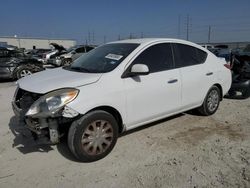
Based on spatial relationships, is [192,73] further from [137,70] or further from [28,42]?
[28,42]

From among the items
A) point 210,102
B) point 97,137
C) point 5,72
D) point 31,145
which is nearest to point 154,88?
point 97,137

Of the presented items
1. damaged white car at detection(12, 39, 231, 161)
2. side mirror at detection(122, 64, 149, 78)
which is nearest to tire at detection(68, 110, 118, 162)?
damaged white car at detection(12, 39, 231, 161)

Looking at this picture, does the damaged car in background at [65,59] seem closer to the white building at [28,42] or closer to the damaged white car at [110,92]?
the damaged white car at [110,92]

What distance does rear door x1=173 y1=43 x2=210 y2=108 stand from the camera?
451cm

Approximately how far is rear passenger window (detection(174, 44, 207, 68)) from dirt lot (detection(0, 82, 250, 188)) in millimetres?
1245

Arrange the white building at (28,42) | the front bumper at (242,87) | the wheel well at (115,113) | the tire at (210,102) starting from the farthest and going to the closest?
the white building at (28,42), the front bumper at (242,87), the tire at (210,102), the wheel well at (115,113)

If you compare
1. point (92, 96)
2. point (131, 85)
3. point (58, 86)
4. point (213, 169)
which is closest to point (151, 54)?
point (131, 85)

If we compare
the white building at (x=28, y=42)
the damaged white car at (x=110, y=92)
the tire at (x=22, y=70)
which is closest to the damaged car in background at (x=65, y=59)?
the tire at (x=22, y=70)

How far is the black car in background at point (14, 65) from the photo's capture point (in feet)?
34.3

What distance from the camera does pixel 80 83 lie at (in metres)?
3.36

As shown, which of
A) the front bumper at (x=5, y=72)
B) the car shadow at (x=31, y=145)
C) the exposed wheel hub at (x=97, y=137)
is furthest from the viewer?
the front bumper at (x=5, y=72)

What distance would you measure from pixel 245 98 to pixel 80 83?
5.59 metres

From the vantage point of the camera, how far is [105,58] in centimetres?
412

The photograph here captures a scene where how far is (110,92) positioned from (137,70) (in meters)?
0.53
